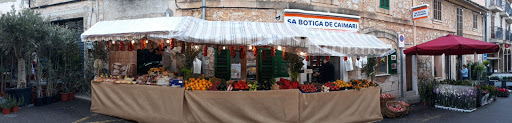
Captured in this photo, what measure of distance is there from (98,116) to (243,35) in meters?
4.28

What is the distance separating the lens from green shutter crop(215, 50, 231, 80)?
8.03 m

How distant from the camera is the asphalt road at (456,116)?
6.61 m

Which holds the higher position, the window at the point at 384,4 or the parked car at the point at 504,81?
the window at the point at 384,4

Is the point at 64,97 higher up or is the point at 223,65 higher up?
the point at 223,65

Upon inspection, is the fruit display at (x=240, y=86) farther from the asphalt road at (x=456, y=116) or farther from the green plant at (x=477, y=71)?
the green plant at (x=477, y=71)

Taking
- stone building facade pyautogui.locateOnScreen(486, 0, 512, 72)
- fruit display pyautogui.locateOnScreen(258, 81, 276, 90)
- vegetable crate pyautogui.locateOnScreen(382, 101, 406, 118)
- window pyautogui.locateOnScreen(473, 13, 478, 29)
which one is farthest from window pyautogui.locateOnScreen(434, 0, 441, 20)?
fruit display pyautogui.locateOnScreen(258, 81, 276, 90)

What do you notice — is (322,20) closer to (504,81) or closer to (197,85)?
(197,85)

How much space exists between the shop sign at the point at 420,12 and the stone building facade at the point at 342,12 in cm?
27

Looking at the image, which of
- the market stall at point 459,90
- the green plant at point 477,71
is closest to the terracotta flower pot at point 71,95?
the market stall at point 459,90

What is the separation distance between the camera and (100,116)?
6609 mm

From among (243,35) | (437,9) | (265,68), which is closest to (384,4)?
(437,9)

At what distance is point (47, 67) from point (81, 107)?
69.7 inches

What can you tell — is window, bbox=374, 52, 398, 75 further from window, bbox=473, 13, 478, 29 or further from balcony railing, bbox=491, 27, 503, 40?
balcony railing, bbox=491, 27, 503, 40

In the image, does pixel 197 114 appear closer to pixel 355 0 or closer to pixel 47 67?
pixel 47 67
